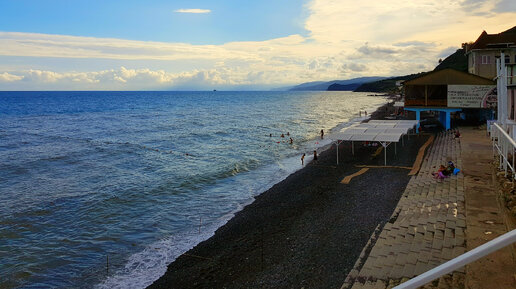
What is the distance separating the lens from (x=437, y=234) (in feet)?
40.1

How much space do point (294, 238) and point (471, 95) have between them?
1245 inches

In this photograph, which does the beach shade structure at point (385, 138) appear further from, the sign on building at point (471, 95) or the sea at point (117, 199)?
the sign on building at point (471, 95)

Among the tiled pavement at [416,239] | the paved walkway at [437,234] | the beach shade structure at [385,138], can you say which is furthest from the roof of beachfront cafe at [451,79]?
the tiled pavement at [416,239]

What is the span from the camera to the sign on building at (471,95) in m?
36.0

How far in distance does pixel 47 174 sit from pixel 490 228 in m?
31.2

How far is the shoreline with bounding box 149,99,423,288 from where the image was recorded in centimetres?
1228

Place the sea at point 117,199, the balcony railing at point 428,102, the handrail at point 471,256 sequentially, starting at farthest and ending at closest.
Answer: the balcony railing at point 428,102
the sea at point 117,199
the handrail at point 471,256

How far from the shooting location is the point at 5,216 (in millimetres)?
19734

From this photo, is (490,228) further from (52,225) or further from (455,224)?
(52,225)

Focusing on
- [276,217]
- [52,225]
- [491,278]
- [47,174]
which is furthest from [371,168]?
[47,174]

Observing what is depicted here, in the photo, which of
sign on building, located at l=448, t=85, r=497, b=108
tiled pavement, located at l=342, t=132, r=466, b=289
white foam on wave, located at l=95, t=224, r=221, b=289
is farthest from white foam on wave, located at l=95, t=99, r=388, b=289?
sign on building, located at l=448, t=85, r=497, b=108

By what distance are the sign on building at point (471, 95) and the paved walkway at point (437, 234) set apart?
20315mm

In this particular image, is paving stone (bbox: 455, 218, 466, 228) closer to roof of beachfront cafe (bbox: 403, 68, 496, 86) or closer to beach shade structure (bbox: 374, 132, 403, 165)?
beach shade structure (bbox: 374, 132, 403, 165)

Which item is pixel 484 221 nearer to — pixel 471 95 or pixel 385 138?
pixel 385 138
